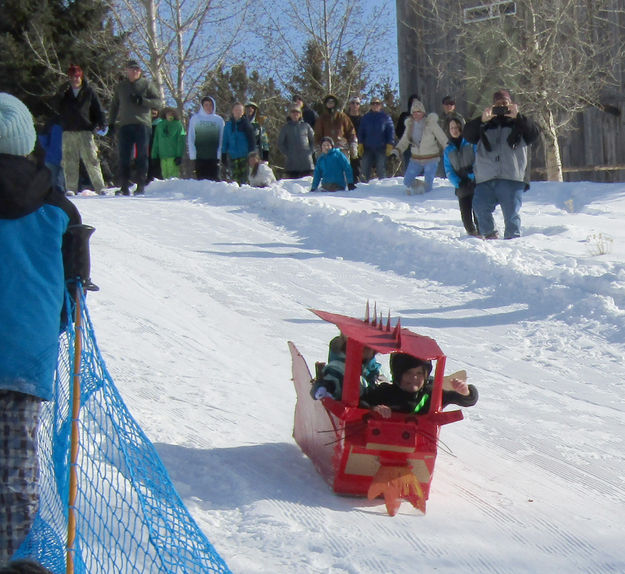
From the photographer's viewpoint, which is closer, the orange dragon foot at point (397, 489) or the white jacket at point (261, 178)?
the orange dragon foot at point (397, 489)

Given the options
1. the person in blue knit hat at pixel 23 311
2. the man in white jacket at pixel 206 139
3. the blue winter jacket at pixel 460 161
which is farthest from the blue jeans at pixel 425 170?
the person in blue knit hat at pixel 23 311

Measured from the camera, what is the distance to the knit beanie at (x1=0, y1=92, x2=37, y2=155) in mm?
3109

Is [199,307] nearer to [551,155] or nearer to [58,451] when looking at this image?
[58,451]

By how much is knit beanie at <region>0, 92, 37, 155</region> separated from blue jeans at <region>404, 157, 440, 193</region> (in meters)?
11.8

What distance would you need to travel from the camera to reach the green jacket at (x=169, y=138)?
15961 mm

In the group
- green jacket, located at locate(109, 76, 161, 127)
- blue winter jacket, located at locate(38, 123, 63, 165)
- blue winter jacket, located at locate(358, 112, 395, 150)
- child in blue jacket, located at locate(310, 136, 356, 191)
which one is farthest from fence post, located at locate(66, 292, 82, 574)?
blue winter jacket, located at locate(358, 112, 395, 150)

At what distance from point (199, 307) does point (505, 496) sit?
12.0 ft

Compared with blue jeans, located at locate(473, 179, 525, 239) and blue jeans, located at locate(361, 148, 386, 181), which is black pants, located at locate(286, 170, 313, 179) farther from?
blue jeans, located at locate(473, 179, 525, 239)

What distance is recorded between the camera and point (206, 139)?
1554 cm

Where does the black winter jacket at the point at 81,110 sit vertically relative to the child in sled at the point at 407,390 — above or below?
above

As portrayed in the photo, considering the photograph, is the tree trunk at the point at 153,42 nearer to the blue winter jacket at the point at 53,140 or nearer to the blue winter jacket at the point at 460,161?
the blue winter jacket at the point at 53,140

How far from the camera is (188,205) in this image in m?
12.9

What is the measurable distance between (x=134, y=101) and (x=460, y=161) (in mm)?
4927

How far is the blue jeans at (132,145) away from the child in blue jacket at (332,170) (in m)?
2.51
